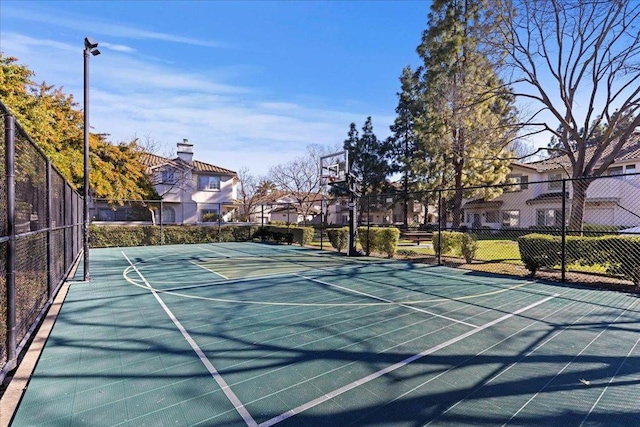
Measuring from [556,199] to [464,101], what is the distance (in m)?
10.9

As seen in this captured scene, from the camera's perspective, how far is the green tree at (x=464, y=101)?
13.6 metres

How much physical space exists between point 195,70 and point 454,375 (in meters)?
13.6

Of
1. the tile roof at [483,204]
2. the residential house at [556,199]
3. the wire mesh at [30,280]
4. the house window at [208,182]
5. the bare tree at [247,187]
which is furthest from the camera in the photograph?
the bare tree at [247,187]

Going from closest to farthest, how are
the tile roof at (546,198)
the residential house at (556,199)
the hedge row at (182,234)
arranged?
the hedge row at (182,234) → the residential house at (556,199) → the tile roof at (546,198)

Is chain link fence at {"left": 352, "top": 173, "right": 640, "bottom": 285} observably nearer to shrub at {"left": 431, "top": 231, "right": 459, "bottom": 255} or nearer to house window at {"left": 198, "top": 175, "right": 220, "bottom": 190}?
shrub at {"left": 431, "top": 231, "right": 459, "bottom": 255}

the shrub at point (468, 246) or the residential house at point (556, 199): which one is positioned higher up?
the residential house at point (556, 199)

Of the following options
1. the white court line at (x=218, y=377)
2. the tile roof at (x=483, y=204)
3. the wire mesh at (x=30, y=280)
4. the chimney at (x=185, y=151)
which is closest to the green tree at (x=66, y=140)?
the wire mesh at (x=30, y=280)

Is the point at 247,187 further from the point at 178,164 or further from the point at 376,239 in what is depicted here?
the point at 376,239

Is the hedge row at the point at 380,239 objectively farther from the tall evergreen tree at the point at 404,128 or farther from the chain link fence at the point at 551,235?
the tall evergreen tree at the point at 404,128

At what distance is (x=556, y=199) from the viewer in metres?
20.0

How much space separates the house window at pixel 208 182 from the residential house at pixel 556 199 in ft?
69.5

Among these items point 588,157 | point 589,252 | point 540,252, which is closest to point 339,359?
point 540,252

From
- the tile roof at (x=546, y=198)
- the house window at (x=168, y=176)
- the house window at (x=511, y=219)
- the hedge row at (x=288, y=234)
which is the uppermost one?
the house window at (x=168, y=176)

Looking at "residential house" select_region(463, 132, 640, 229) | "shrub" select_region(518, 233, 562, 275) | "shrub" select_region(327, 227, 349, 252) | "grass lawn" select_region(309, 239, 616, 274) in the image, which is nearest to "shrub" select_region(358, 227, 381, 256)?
"shrub" select_region(327, 227, 349, 252)
